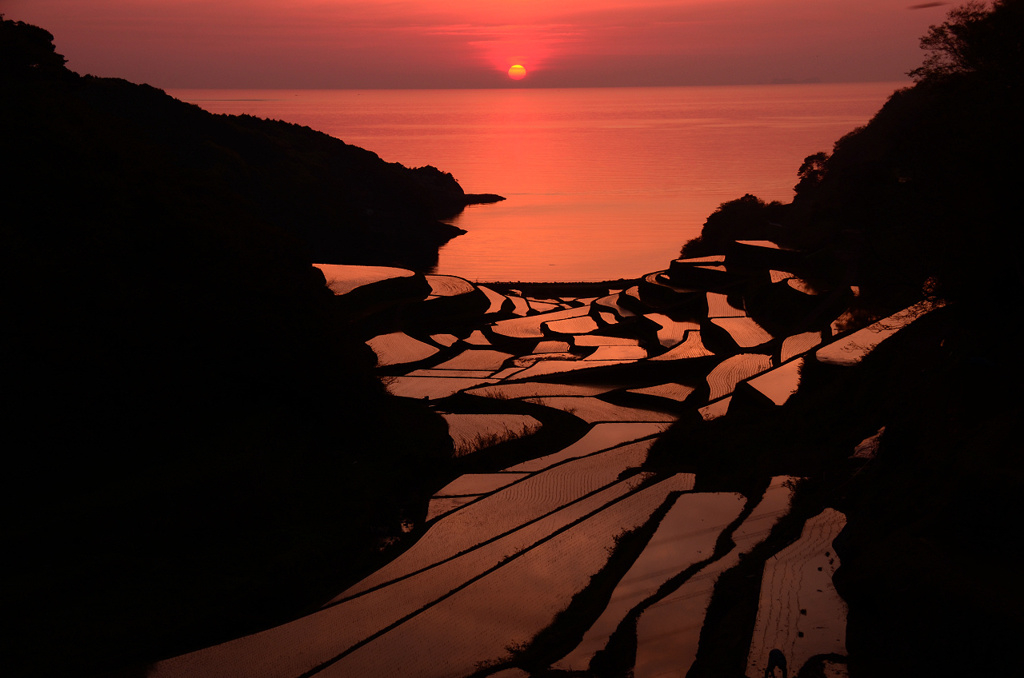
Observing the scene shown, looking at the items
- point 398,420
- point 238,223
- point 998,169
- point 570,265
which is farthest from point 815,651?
point 570,265

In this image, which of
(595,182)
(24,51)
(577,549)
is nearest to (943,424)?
(577,549)

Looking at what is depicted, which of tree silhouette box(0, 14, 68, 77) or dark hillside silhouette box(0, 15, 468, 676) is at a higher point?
tree silhouette box(0, 14, 68, 77)

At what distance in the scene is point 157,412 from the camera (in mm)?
9633

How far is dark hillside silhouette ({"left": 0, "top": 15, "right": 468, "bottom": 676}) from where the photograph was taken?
8137 mm

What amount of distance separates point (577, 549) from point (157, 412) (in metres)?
5.58

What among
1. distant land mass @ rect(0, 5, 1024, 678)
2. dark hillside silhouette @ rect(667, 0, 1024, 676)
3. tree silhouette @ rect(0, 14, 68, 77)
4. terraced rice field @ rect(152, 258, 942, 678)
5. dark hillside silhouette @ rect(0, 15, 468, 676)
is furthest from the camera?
tree silhouette @ rect(0, 14, 68, 77)

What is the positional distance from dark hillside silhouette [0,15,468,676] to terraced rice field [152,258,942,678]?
3.00 feet

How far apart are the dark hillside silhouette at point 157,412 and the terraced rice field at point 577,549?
91 centimetres

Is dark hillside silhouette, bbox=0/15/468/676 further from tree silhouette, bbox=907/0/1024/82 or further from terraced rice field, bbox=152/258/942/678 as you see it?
tree silhouette, bbox=907/0/1024/82

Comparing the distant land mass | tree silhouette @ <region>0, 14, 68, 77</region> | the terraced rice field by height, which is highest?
tree silhouette @ <region>0, 14, 68, 77</region>

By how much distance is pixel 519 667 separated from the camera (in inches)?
277

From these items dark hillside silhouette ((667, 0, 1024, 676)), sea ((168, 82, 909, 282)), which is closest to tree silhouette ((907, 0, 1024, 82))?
dark hillside silhouette ((667, 0, 1024, 676))

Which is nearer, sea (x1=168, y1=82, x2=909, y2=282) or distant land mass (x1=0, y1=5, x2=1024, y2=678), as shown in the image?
distant land mass (x1=0, y1=5, x2=1024, y2=678)

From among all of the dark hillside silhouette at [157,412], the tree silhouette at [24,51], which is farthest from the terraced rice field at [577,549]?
the tree silhouette at [24,51]
